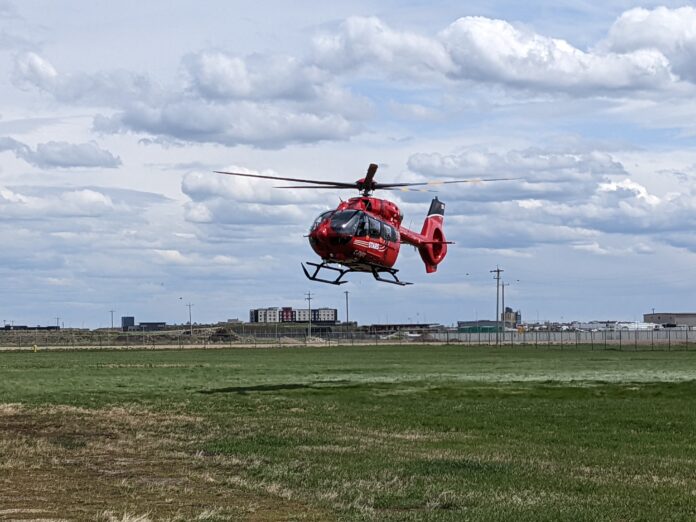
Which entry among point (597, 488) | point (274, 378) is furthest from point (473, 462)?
point (274, 378)

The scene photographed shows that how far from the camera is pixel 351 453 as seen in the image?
23219mm

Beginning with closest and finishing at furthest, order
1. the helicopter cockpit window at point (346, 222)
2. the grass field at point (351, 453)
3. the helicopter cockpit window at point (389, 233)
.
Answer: the grass field at point (351, 453) → the helicopter cockpit window at point (346, 222) → the helicopter cockpit window at point (389, 233)

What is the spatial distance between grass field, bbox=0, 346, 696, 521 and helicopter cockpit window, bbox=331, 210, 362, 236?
244 inches

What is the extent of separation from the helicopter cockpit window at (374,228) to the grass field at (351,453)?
20.4 ft

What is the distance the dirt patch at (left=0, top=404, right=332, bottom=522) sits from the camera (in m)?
16.4

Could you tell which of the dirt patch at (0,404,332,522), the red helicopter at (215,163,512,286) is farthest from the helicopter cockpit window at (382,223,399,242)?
the dirt patch at (0,404,332,522)

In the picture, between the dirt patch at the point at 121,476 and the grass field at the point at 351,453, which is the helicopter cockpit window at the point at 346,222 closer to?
the grass field at the point at 351,453

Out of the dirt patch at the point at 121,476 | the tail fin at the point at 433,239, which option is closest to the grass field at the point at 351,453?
the dirt patch at the point at 121,476

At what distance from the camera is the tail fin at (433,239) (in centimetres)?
5509

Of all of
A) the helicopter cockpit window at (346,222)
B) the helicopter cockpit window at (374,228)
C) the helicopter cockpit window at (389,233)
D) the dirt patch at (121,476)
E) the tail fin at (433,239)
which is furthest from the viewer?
the tail fin at (433,239)

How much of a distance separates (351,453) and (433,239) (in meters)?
34.1

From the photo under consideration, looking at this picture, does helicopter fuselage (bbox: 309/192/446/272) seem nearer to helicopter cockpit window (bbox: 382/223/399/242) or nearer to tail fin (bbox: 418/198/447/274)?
helicopter cockpit window (bbox: 382/223/399/242)

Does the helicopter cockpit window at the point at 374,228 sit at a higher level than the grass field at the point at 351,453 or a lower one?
higher

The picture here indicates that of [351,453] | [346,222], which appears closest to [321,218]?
[346,222]
